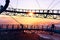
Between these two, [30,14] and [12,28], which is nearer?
[30,14]

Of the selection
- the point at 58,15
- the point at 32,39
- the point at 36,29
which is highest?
the point at 58,15

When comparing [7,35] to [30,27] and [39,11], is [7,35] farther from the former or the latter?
[39,11]

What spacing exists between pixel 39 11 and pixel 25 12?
5.39 ft

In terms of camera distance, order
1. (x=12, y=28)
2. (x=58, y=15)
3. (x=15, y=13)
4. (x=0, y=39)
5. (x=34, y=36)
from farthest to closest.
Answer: (x=34, y=36)
(x=0, y=39)
(x=12, y=28)
(x=15, y=13)
(x=58, y=15)

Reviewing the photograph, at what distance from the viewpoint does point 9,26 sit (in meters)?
35.1

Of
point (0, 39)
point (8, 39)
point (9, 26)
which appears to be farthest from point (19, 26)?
point (8, 39)

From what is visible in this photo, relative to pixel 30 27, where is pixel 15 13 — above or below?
above

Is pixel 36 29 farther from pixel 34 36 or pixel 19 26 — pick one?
pixel 34 36

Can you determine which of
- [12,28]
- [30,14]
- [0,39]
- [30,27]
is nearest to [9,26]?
[12,28]

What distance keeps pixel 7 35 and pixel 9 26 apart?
12669mm

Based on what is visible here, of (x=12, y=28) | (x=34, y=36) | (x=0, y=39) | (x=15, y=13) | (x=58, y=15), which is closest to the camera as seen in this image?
(x=58, y=15)

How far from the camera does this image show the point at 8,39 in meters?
46.3

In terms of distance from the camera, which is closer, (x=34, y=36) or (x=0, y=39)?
(x=0, y=39)

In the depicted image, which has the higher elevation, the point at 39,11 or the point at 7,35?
the point at 39,11
